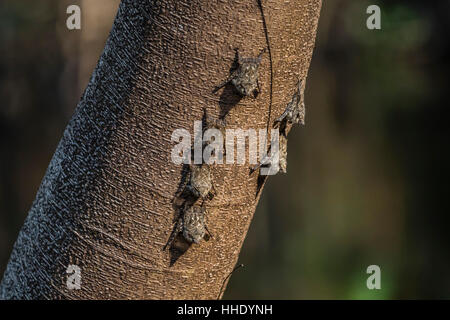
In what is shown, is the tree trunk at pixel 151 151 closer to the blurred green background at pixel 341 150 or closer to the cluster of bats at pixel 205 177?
the cluster of bats at pixel 205 177

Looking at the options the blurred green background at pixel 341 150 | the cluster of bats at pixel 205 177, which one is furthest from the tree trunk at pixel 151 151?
the blurred green background at pixel 341 150

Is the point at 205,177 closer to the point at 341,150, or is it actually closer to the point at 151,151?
the point at 151,151

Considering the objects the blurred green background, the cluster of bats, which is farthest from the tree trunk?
the blurred green background

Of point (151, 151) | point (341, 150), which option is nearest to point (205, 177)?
point (151, 151)

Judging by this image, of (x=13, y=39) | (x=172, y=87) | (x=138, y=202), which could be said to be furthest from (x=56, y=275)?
(x=13, y=39)

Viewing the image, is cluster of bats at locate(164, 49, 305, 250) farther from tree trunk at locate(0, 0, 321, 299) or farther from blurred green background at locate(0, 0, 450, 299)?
blurred green background at locate(0, 0, 450, 299)
